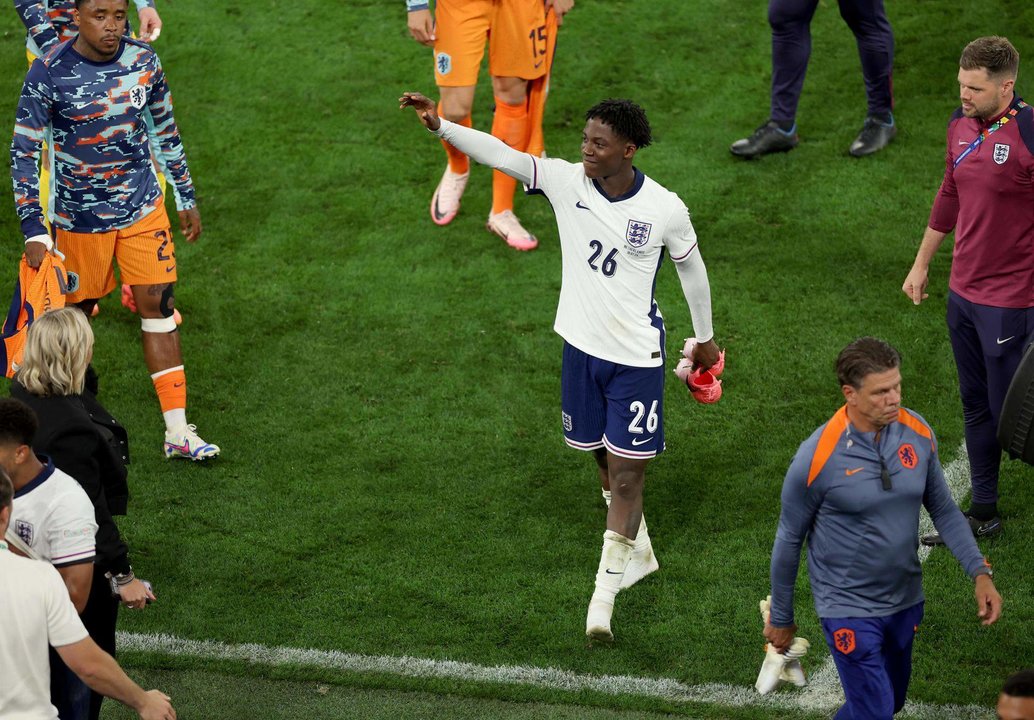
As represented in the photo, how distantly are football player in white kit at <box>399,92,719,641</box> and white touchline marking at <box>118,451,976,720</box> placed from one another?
28 centimetres

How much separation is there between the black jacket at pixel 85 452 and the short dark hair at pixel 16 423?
1.25ft

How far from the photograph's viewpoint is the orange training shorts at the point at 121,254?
6.69m

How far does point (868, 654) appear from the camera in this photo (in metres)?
4.25

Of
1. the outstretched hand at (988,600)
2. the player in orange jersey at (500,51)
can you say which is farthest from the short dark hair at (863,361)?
the player in orange jersey at (500,51)

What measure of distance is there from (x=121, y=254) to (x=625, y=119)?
2.82m

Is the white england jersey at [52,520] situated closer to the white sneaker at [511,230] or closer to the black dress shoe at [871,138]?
the white sneaker at [511,230]

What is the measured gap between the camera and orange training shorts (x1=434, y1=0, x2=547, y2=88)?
26.7 ft

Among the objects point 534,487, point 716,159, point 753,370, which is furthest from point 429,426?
point 716,159

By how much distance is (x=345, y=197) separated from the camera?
30.6ft

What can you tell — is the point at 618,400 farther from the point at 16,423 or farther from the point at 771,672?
the point at 16,423

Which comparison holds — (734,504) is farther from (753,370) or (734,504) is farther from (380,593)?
(380,593)

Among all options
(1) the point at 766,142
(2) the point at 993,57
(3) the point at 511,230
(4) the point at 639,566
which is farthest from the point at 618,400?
(1) the point at 766,142

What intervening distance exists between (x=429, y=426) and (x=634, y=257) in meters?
2.16

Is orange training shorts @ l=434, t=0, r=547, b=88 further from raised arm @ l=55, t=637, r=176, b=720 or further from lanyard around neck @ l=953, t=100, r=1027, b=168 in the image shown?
raised arm @ l=55, t=637, r=176, b=720
